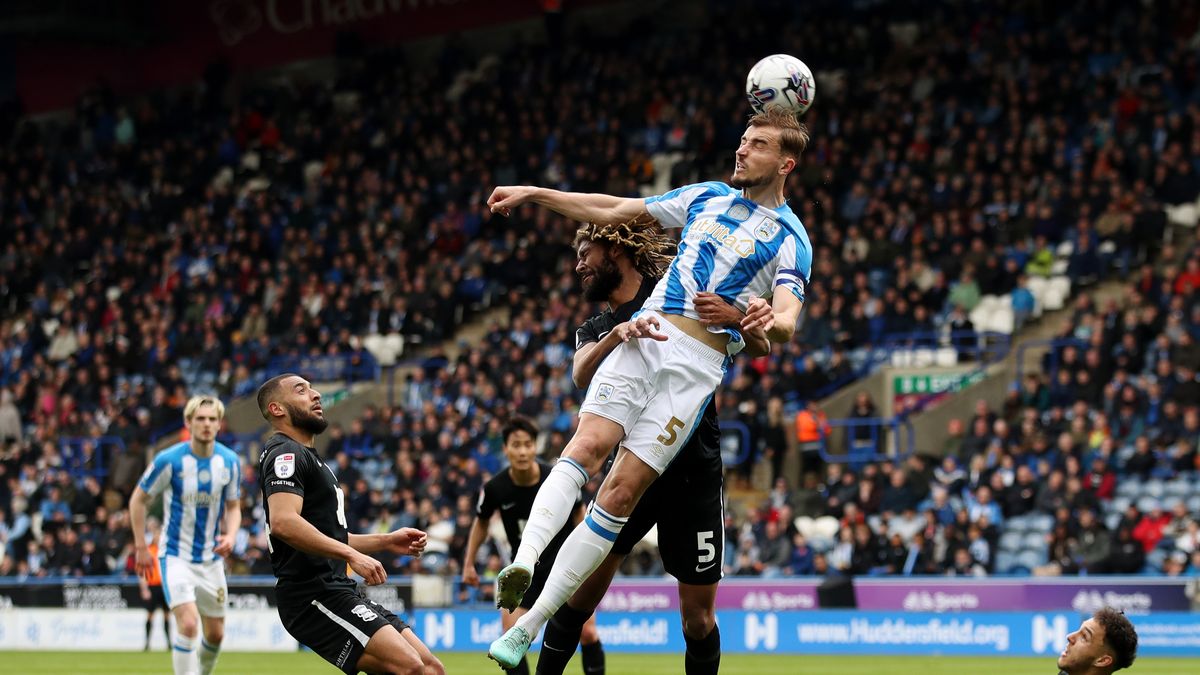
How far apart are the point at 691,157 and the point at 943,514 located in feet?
35.0

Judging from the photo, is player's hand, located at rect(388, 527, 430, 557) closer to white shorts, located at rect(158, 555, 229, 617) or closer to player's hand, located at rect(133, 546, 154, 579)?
player's hand, located at rect(133, 546, 154, 579)

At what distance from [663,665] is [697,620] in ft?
30.7

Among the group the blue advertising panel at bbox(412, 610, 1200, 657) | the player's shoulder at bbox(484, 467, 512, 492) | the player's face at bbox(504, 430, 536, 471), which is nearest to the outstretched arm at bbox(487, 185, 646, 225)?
the player's face at bbox(504, 430, 536, 471)

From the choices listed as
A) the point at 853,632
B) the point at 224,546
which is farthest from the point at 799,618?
the point at 224,546

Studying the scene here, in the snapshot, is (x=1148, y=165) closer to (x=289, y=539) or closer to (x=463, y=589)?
(x=463, y=589)

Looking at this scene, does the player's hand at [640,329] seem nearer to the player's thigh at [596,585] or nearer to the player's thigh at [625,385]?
the player's thigh at [625,385]

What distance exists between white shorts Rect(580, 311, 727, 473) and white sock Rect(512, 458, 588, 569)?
0.30m

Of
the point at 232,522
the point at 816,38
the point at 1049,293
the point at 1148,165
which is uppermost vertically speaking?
the point at 816,38

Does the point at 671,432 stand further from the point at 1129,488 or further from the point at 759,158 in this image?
the point at 1129,488

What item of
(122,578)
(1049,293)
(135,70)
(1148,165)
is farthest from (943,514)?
(135,70)

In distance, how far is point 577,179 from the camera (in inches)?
1232

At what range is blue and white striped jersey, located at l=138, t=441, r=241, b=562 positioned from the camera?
13305mm

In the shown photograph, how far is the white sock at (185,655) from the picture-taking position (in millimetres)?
12493

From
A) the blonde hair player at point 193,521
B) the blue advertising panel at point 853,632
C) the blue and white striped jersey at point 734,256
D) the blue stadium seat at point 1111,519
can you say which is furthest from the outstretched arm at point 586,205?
the blue stadium seat at point 1111,519
